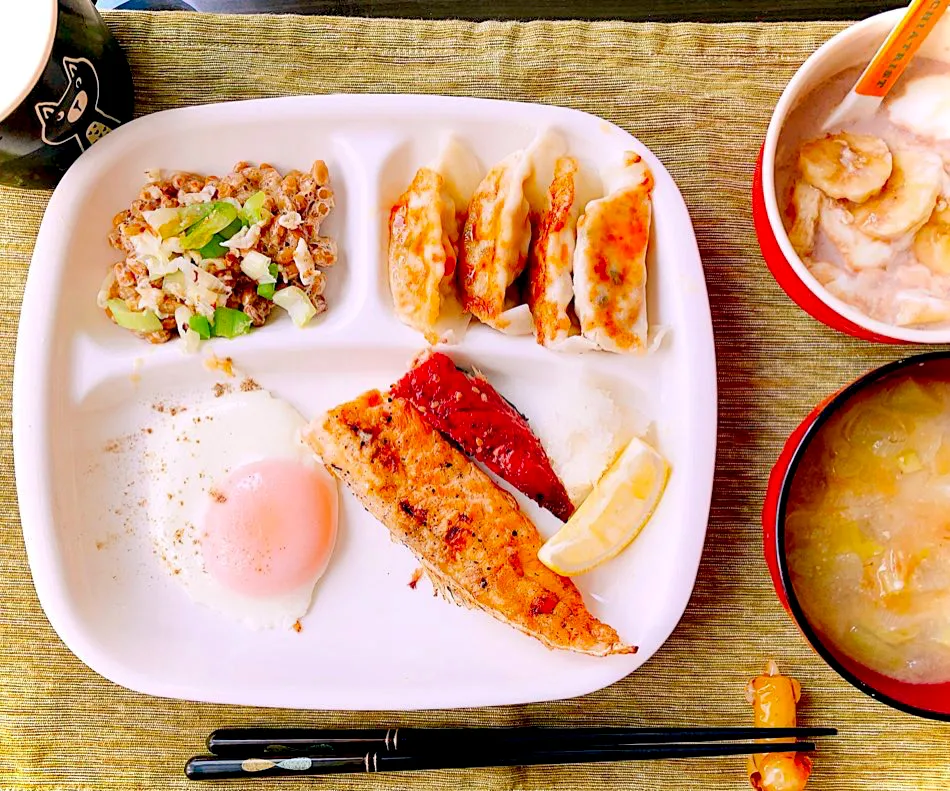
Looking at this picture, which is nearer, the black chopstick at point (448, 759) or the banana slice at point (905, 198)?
A: the banana slice at point (905, 198)

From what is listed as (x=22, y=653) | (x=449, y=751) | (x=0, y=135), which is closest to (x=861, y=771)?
(x=449, y=751)

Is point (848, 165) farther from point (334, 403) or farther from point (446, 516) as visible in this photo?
point (334, 403)

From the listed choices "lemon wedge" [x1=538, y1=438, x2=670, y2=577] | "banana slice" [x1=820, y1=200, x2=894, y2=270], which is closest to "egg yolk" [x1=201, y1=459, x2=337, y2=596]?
"lemon wedge" [x1=538, y1=438, x2=670, y2=577]

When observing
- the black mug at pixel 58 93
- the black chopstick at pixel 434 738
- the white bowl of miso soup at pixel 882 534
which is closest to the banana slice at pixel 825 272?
the white bowl of miso soup at pixel 882 534

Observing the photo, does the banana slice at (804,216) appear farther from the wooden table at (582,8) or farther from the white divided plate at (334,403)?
the wooden table at (582,8)

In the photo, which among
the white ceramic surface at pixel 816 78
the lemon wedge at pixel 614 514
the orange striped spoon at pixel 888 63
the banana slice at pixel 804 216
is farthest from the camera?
the lemon wedge at pixel 614 514

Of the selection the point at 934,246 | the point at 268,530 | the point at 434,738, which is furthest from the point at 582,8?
the point at 434,738
